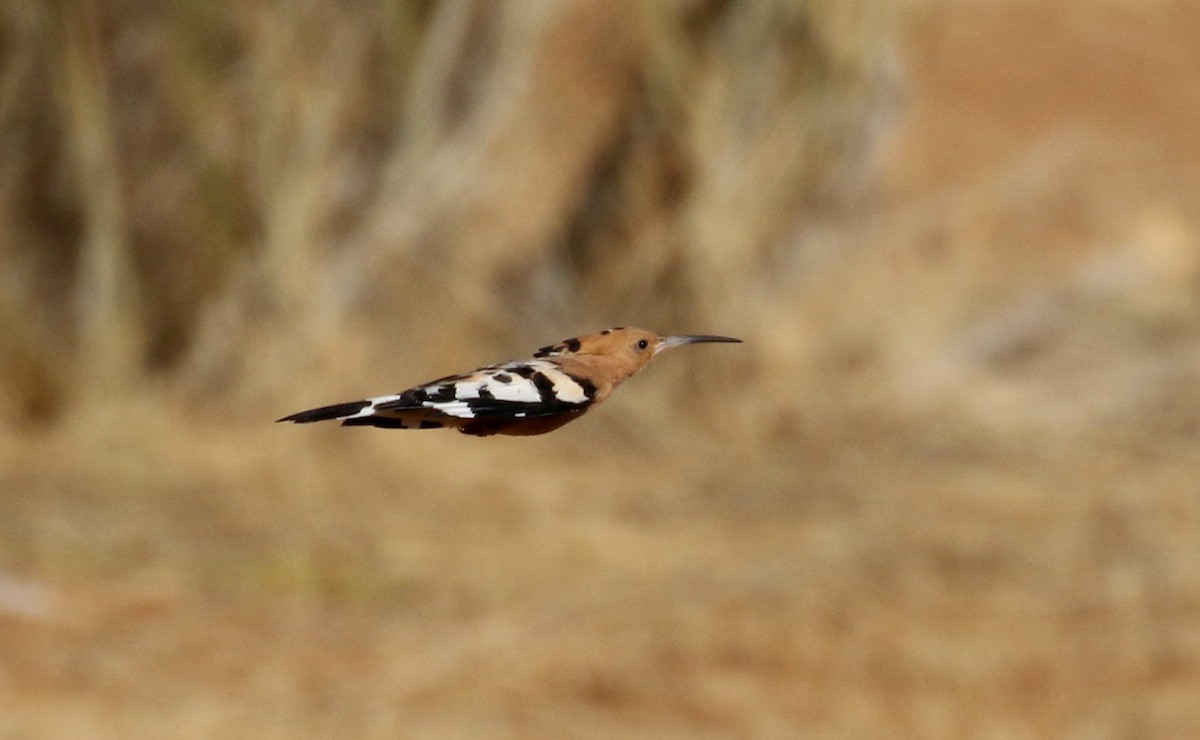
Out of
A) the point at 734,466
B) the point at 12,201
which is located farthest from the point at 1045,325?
the point at 12,201

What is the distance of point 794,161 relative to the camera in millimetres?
7910

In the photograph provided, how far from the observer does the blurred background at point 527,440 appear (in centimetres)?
618

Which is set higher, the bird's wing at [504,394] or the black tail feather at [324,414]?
the bird's wing at [504,394]

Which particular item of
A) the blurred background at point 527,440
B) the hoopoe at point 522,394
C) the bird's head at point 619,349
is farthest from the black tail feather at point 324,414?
the blurred background at point 527,440

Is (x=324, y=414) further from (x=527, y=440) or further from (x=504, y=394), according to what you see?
(x=527, y=440)

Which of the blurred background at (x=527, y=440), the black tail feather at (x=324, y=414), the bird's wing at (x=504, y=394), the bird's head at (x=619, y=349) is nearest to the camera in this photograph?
the black tail feather at (x=324, y=414)

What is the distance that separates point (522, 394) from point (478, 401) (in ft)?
0.14

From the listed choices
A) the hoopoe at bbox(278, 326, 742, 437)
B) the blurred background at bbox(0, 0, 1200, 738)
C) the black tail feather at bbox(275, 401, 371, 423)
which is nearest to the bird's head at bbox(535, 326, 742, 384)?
the hoopoe at bbox(278, 326, 742, 437)

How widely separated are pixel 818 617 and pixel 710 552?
1.91ft

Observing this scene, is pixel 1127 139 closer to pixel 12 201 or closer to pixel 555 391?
pixel 12 201

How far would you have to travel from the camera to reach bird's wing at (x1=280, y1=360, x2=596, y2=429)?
111cm

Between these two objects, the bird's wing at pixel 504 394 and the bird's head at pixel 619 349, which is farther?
the bird's head at pixel 619 349

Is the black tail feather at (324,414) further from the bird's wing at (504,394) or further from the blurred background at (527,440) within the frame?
the blurred background at (527,440)

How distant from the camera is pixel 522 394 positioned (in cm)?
123
